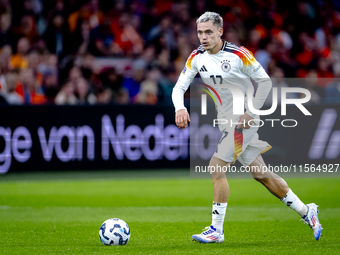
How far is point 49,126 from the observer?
10.5 metres

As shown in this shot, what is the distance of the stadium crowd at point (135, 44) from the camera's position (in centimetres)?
1164

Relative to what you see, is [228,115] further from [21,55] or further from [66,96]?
[21,55]

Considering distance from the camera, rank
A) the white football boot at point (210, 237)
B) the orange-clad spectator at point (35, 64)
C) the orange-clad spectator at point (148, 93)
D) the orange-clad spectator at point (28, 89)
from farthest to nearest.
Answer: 1. the orange-clad spectator at point (35, 64)
2. the orange-clad spectator at point (148, 93)
3. the orange-clad spectator at point (28, 89)
4. the white football boot at point (210, 237)

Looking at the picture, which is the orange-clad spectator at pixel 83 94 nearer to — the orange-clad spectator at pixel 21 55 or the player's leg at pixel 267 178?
the orange-clad spectator at pixel 21 55

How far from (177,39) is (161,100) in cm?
247

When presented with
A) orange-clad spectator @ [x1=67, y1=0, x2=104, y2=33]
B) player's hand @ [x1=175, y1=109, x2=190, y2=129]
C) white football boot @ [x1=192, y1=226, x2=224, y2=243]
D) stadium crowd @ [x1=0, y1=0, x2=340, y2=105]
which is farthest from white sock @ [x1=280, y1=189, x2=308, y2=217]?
orange-clad spectator @ [x1=67, y1=0, x2=104, y2=33]

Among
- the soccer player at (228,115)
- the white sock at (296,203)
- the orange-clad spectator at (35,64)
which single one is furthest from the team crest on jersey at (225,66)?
the orange-clad spectator at (35,64)

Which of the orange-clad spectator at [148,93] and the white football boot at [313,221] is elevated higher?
the orange-clad spectator at [148,93]

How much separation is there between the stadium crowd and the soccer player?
244 inches

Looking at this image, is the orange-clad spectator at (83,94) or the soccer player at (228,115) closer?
the soccer player at (228,115)

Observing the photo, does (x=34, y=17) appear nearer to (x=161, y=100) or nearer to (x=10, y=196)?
(x=161, y=100)

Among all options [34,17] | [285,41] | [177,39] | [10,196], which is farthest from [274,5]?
[10,196]

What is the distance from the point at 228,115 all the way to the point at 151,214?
2.39 m

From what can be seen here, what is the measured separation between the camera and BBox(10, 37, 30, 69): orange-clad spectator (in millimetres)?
12125
